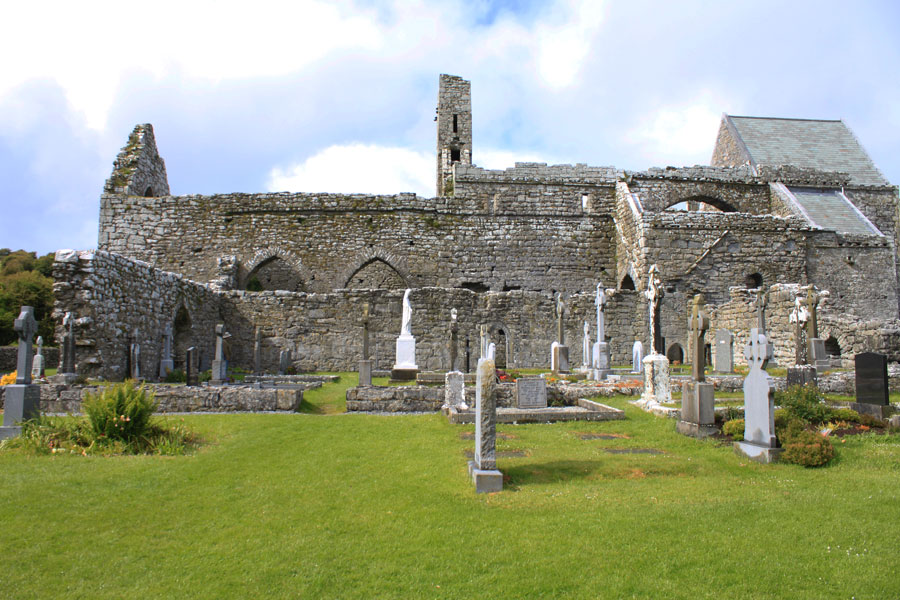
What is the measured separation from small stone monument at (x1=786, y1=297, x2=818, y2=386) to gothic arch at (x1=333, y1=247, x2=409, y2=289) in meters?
12.7

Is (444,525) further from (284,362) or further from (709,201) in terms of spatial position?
(709,201)

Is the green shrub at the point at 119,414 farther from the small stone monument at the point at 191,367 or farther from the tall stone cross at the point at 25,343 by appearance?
the small stone monument at the point at 191,367

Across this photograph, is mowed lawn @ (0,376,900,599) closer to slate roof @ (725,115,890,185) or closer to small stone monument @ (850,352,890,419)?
small stone monument @ (850,352,890,419)

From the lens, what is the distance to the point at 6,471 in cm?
577

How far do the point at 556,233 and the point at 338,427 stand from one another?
637 inches

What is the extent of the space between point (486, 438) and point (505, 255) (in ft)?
56.6

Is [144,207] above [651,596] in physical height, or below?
above

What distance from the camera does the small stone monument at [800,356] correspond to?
11477 millimetres

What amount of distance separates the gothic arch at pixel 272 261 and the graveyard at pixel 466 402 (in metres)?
0.10

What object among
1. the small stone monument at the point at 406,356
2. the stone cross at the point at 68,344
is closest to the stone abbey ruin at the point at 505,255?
the small stone monument at the point at 406,356

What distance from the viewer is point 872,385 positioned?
8805mm

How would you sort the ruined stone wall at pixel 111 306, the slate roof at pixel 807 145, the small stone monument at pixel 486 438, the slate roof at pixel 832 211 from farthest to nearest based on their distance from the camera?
the slate roof at pixel 807 145, the slate roof at pixel 832 211, the ruined stone wall at pixel 111 306, the small stone monument at pixel 486 438

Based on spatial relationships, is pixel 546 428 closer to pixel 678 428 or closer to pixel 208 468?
pixel 678 428

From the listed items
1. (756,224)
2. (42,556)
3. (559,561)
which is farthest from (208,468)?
(756,224)
